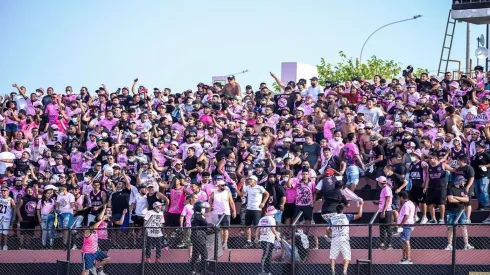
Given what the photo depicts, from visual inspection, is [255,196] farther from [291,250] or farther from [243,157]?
[291,250]

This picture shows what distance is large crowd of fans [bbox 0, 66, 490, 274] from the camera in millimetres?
21922

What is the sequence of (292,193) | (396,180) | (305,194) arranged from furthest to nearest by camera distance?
(292,193) < (305,194) < (396,180)

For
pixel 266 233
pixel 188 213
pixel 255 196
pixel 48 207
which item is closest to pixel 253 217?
pixel 255 196

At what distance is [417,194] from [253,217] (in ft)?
11.3

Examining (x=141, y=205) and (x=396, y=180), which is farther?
(x=141, y=205)

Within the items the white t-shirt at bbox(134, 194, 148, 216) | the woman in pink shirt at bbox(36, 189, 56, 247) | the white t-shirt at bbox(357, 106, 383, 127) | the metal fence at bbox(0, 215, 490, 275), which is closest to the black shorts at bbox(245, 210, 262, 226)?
the metal fence at bbox(0, 215, 490, 275)

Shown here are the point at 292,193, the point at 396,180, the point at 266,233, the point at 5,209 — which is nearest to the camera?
the point at 266,233

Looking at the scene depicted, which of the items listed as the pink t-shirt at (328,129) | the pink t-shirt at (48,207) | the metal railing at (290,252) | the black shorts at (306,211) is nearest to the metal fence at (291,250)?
the metal railing at (290,252)

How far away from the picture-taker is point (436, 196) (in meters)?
21.3

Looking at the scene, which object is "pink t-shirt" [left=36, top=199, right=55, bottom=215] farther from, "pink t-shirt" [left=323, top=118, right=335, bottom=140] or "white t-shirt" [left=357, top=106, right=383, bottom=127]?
"white t-shirt" [left=357, top=106, right=383, bottom=127]

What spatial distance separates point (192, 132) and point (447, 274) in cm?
890

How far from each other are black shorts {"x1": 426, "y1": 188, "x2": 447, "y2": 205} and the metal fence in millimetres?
1387

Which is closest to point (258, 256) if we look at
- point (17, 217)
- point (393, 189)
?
point (393, 189)

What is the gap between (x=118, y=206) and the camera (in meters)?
24.3
